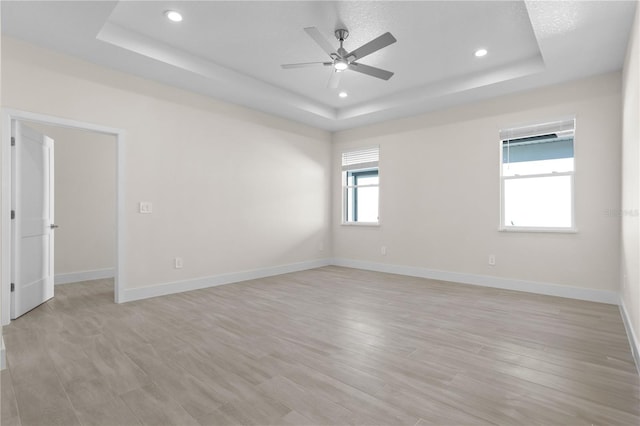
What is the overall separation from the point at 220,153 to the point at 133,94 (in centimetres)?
132

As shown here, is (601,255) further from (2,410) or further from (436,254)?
(2,410)

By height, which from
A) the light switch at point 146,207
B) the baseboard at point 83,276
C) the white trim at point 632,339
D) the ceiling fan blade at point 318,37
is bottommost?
the baseboard at point 83,276

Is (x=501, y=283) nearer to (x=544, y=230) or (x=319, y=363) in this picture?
(x=544, y=230)

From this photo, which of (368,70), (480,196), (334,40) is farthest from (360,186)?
(334,40)

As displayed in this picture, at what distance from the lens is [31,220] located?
11.7 feet

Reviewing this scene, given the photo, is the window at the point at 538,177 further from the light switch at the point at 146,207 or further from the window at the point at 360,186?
the light switch at the point at 146,207

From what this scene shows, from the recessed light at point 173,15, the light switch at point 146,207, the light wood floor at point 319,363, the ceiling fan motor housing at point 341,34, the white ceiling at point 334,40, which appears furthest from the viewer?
the light switch at point 146,207

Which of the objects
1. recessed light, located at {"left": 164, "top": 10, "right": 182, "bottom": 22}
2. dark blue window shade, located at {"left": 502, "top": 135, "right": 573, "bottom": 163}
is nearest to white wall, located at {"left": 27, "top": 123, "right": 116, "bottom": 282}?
recessed light, located at {"left": 164, "top": 10, "right": 182, "bottom": 22}

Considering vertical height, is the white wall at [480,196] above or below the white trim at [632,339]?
above

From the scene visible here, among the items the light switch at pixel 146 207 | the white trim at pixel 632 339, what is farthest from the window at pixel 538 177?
the light switch at pixel 146 207

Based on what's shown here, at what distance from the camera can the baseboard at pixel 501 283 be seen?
12.7 feet

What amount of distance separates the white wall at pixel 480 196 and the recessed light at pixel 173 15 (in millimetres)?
3826

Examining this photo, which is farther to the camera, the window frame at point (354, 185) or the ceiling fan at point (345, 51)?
the window frame at point (354, 185)

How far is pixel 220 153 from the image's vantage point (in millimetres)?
4848
